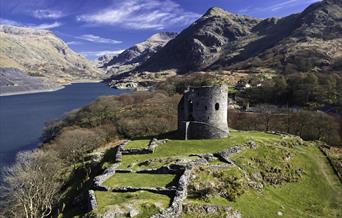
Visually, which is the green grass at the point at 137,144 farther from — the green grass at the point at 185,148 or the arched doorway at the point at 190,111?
the arched doorway at the point at 190,111

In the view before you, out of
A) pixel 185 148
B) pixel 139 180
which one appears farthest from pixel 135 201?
pixel 185 148

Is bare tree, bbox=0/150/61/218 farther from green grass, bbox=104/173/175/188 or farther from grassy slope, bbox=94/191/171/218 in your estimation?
grassy slope, bbox=94/191/171/218

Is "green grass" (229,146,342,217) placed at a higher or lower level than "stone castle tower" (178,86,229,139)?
lower

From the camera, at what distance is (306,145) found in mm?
57594

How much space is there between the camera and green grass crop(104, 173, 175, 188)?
3775 centimetres

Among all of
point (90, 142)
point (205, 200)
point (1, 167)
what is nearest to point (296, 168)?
point (205, 200)

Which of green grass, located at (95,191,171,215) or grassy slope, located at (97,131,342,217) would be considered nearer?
green grass, located at (95,191,171,215)

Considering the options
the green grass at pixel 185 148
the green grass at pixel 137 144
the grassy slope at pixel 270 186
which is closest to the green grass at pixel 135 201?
the grassy slope at pixel 270 186

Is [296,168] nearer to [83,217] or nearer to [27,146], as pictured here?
[83,217]

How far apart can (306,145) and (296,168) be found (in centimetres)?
1053

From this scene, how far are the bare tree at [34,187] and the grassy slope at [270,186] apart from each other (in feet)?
35.8

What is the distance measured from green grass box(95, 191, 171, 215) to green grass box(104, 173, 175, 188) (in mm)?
2209

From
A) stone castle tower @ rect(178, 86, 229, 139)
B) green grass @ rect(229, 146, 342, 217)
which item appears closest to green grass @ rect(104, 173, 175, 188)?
green grass @ rect(229, 146, 342, 217)

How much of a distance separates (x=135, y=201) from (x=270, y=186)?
1828cm
